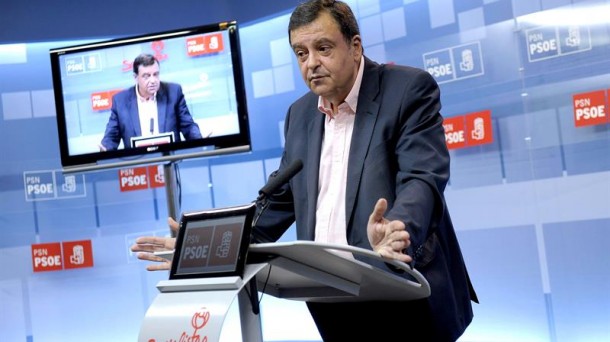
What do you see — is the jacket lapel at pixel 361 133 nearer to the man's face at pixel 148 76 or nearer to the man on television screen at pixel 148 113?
the man on television screen at pixel 148 113

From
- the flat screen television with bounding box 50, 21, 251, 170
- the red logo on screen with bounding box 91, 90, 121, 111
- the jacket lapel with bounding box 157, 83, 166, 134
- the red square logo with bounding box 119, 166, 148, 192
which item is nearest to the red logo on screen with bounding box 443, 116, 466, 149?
the flat screen television with bounding box 50, 21, 251, 170

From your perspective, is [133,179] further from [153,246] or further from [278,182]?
[278,182]

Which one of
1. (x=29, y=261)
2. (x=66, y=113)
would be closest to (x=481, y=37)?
(x=66, y=113)

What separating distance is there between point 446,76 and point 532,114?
0.61 metres

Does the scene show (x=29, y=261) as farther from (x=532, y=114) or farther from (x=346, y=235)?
(x=346, y=235)

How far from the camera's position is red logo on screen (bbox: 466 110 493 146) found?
458cm

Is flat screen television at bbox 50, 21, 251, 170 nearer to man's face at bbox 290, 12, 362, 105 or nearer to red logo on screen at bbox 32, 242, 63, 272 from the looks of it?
red logo on screen at bbox 32, 242, 63, 272

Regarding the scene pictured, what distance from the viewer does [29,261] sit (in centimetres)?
571

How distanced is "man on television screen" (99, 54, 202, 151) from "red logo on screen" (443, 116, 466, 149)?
1.47m

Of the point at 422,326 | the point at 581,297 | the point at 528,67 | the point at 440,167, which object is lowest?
the point at 581,297

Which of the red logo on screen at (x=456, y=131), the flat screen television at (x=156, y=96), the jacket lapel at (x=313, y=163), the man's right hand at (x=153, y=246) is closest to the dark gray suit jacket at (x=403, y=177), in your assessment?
the jacket lapel at (x=313, y=163)

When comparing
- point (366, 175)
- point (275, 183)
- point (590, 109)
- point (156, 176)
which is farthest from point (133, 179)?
point (275, 183)

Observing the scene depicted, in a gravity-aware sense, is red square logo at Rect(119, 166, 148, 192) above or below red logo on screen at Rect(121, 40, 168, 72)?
below

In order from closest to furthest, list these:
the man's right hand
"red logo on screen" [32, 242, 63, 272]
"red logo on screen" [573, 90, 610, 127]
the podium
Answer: the podium, the man's right hand, "red logo on screen" [573, 90, 610, 127], "red logo on screen" [32, 242, 63, 272]
